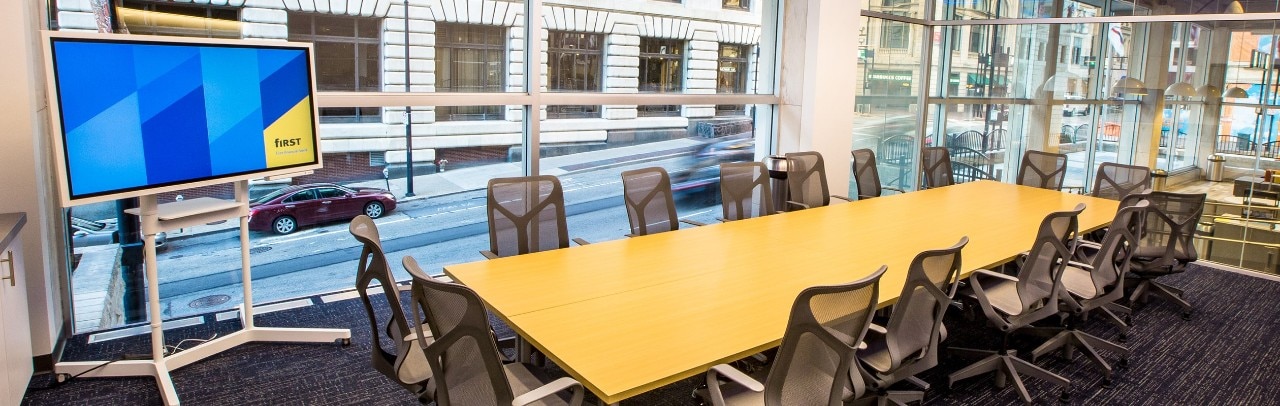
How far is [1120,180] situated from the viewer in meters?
6.21

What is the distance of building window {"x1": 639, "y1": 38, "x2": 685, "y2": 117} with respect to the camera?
6.53m

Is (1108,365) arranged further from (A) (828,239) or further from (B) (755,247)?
(B) (755,247)

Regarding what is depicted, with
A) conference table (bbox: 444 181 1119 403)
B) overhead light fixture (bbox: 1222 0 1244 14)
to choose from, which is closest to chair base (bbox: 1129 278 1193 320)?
conference table (bbox: 444 181 1119 403)

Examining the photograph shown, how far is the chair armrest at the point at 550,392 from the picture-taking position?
2.32 m

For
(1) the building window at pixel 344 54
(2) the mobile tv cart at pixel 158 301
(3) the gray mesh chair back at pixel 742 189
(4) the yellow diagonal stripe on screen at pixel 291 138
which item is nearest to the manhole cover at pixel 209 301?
(2) the mobile tv cart at pixel 158 301

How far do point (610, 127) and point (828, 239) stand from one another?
2.52m

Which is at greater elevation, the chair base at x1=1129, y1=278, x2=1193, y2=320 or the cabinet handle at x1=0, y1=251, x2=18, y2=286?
the cabinet handle at x1=0, y1=251, x2=18, y2=286

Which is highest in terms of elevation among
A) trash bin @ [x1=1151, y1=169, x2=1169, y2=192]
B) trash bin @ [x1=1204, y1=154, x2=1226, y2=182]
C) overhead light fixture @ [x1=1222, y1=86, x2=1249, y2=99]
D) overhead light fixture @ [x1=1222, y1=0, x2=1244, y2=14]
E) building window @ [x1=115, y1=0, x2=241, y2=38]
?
overhead light fixture @ [x1=1222, y1=0, x2=1244, y2=14]

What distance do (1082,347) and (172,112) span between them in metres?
4.64

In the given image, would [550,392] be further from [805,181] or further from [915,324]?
[805,181]

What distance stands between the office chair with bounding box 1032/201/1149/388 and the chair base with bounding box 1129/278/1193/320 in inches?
41.4

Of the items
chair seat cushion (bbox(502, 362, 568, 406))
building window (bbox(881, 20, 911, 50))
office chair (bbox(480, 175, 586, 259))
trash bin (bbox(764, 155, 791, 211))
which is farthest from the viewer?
building window (bbox(881, 20, 911, 50))

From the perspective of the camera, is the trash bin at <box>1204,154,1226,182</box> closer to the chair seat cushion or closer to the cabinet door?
the chair seat cushion

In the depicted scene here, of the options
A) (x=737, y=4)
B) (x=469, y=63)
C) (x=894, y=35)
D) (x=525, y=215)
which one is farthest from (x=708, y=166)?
(x=525, y=215)
